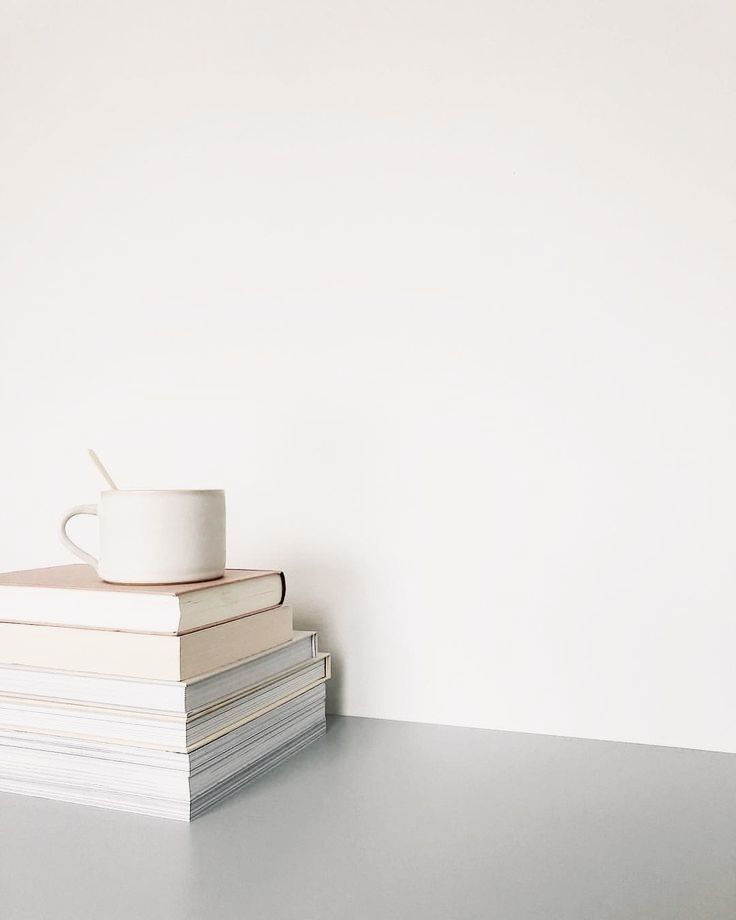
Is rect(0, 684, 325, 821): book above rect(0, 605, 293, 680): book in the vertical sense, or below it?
below

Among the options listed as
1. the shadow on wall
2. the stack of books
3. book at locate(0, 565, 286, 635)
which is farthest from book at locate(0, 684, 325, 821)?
the shadow on wall

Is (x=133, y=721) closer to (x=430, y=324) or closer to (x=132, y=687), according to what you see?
(x=132, y=687)

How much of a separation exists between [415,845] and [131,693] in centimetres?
27

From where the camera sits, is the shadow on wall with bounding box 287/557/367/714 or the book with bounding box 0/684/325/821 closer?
the book with bounding box 0/684/325/821

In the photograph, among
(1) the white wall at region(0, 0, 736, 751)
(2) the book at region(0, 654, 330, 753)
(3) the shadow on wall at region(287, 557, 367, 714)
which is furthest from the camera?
(3) the shadow on wall at region(287, 557, 367, 714)

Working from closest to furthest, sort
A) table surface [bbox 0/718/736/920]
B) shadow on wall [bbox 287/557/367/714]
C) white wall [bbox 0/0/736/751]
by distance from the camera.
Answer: table surface [bbox 0/718/736/920] < white wall [bbox 0/0/736/751] < shadow on wall [bbox 287/557/367/714]

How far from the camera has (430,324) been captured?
1.03 metres

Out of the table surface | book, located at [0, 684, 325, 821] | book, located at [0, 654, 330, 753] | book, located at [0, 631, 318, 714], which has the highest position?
book, located at [0, 631, 318, 714]

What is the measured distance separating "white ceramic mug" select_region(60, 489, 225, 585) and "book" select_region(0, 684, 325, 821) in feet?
0.51

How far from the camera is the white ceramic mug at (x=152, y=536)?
803 mm

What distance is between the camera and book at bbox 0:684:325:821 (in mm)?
744

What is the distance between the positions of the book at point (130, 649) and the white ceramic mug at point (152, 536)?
0.21 feet

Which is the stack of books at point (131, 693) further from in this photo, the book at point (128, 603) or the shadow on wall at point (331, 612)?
the shadow on wall at point (331, 612)

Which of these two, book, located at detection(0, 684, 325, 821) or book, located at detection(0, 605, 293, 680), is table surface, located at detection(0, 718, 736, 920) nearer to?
book, located at detection(0, 684, 325, 821)
